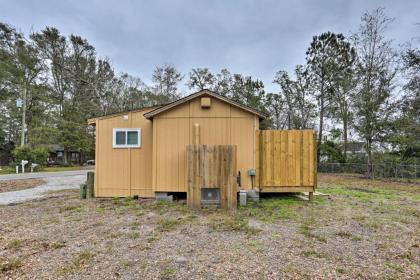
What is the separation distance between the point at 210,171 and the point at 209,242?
2317 millimetres

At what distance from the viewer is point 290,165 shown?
645 cm

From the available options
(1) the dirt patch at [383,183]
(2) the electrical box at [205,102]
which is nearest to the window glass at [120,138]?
(2) the electrical box at [205,102]

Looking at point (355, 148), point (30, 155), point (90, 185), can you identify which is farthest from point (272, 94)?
point (30, 155)

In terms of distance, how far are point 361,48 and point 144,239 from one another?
58.4 feet

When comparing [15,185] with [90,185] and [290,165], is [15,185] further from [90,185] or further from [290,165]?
[290,165]

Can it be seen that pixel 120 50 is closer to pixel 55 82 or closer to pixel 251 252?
pixel 55 82

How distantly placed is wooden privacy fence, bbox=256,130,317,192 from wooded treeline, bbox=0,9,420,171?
32.9 ft

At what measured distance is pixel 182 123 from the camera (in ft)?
21.7

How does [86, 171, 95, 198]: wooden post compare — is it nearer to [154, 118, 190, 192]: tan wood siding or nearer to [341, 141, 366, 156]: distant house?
[154, 118, 190, 192]: tan wood siding

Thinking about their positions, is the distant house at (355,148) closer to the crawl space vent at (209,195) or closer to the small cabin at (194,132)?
the small cabin at (194,132)

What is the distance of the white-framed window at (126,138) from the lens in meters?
7.07

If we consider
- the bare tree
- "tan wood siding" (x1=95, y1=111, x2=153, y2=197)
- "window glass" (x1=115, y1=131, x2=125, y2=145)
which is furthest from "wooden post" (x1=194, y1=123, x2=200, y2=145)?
the bare tree

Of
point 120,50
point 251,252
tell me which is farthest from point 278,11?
point 120,50

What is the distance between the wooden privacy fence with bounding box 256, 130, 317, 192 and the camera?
6.43 metres
